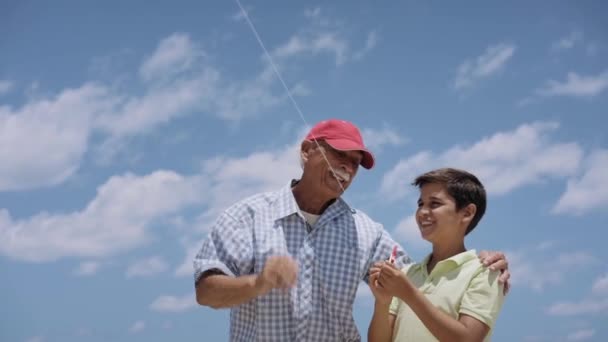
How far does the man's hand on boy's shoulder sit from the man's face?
3.71ft

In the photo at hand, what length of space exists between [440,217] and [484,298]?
0.59 metres

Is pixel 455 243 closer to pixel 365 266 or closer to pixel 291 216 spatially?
pixel 365 266

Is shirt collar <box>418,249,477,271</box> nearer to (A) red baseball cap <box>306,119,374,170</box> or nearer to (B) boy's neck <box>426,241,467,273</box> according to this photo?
(B) boy's neck <box>426,241,467,273</box>

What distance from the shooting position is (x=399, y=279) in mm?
4430

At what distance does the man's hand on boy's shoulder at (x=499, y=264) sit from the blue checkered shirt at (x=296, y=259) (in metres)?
0.85

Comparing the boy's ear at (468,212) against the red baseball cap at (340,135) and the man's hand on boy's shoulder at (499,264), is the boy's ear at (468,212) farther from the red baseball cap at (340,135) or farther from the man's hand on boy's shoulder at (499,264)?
the red baseball cap at (340,135)

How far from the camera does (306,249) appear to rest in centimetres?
525

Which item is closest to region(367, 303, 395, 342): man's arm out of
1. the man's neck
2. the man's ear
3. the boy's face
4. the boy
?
the boy

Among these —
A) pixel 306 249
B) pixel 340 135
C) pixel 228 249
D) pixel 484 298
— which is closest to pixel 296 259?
A: pixel 306 249

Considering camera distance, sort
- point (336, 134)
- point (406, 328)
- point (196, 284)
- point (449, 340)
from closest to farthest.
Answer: point (449, 340)
point (406, 328)
point (196, 284)
point (336, 134)

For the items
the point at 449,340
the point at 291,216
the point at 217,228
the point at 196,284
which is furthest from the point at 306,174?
the point at 449,340

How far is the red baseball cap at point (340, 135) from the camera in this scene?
5309 mm

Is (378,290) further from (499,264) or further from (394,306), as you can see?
(499,264)

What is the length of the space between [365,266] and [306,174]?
0.77 m
